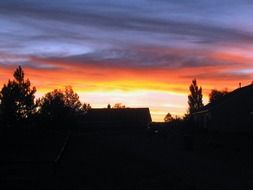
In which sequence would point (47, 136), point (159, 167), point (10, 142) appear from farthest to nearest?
point (47, 136)
point (10, 142)
point (159, 167)

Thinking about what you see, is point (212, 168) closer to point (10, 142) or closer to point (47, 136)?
point (10, 142)

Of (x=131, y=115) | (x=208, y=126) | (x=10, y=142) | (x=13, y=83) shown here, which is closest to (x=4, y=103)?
(x=13, y=83)

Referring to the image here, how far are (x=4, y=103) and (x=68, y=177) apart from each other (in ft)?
Answer: 296

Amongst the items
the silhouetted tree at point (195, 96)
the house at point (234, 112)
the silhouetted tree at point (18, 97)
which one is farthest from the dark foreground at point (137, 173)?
the silhouetted tree at point (195, 96)

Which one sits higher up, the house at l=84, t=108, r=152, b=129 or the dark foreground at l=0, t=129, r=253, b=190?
the house at l=84, t=108, r=152, b=129

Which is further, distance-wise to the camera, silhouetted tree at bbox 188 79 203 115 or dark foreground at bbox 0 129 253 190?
silhouetted tree at bbox 188 79 203 115

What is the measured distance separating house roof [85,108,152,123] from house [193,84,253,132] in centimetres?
5789

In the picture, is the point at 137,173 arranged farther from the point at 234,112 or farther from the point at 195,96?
the point at 195,96

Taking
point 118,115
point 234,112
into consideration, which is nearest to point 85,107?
point 118,115

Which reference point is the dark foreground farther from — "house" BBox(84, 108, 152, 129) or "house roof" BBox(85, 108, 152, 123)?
"house roof" BBox(85, 108, 152, 123)

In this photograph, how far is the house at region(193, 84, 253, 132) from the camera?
59.8m

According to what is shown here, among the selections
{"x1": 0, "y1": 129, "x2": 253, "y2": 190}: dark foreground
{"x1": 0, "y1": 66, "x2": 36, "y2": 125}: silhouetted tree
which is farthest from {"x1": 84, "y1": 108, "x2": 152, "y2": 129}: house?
{"x1": 0, "y1": 129, "x2": 253, "y2": 190}: dark foreground

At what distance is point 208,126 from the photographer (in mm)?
64688

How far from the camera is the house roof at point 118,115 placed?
120 m
